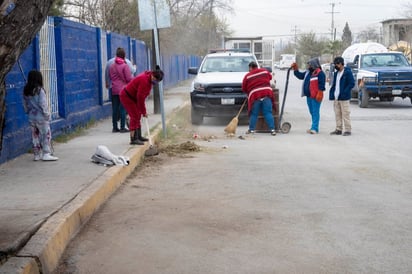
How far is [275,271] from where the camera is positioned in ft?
15.3

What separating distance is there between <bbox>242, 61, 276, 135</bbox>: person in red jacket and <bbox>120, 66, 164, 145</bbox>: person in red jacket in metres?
3.40

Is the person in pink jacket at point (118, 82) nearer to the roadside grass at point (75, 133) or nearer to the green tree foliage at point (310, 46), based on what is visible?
the roadside grass at point (75, 133)

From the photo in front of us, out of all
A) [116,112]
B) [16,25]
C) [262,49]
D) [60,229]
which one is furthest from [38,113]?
[262,49]

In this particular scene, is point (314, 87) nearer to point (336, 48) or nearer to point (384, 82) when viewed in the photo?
point (384, 82)

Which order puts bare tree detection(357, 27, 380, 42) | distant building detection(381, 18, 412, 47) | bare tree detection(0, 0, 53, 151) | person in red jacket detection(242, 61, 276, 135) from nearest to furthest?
bare tree detection(0, 0, 53, 151) → person in red jacket detection(242, 61, 276, 135) → distant building detection(381, 18, 412, 47) → bare tree detection(357, 27, 380, 42)

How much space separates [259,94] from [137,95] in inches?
149

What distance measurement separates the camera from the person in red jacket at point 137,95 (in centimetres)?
995

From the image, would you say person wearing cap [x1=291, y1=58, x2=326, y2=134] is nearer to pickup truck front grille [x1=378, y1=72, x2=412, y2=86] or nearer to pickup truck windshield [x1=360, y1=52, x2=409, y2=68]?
pickup truck front grille [x1=378, y1=72, x2=412, y2=86]

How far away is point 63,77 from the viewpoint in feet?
38.1

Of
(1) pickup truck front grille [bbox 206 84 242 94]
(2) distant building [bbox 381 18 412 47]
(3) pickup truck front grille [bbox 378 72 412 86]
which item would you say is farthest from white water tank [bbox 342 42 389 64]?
(2) distant building [bbox 381 18 412 47]

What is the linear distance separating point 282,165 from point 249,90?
4.12m

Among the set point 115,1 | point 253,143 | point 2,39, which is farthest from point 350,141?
point 115,1

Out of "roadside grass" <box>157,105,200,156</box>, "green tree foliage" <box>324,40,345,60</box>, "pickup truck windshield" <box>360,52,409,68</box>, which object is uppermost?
"green tree foliage" <box>324,40,345,60</box>

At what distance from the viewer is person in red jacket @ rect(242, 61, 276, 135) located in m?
13.1
